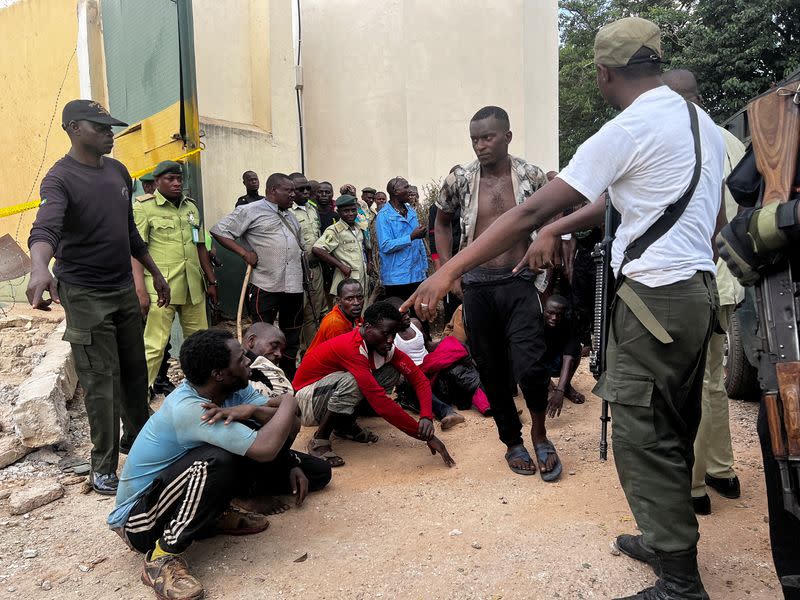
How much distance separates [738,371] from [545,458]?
6.07 ft

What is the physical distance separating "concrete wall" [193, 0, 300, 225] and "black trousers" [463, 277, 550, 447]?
15.9 feet

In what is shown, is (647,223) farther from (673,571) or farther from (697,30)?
(697,30)

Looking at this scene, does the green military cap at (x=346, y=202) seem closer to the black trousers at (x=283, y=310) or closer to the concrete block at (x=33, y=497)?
the black trousers at (x=283, y=310)

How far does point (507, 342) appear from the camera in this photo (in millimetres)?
3764

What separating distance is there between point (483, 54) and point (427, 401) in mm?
7708

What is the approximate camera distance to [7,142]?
8.52 metres

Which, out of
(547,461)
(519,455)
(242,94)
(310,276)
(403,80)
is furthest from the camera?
(403,80)

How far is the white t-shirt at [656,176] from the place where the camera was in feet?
6.66

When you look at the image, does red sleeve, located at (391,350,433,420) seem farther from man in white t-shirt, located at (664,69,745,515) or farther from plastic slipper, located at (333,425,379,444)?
man in white t-shirt, located at (664,69,745,515)

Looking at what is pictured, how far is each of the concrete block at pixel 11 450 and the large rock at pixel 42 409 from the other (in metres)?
0.03

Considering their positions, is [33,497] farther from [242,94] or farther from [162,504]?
[242,94]

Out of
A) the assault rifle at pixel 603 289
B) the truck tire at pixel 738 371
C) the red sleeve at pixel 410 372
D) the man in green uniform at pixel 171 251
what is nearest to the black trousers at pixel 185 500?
the assault rifle at pixel 603 289

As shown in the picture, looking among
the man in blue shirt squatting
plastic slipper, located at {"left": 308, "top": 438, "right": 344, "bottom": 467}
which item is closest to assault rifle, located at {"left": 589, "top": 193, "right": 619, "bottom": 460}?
the man in blue shirt squatting

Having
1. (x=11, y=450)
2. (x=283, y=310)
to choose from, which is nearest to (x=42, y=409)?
(x=11, y=450)
